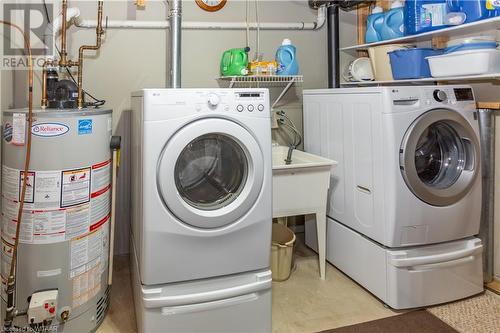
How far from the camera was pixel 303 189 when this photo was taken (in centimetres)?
214

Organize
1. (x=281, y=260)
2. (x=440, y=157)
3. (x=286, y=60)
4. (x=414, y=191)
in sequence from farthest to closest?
1. (x=286, y=60)
2. (x=281, y=260)
3. (x=440, y=157)
4. (x=414, y=191)

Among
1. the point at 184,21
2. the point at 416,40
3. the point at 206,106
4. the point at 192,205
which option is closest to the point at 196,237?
the point at 192,205

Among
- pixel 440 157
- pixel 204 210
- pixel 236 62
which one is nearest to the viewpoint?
pixel 204 210

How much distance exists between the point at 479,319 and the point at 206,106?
167 cm

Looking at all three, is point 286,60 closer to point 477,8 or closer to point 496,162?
point 477,8

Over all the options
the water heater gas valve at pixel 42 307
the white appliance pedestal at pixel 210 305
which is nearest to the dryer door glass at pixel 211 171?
the white appliance pedestal at pixel 210 305

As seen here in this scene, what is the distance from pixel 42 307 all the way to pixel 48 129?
28.0 inches

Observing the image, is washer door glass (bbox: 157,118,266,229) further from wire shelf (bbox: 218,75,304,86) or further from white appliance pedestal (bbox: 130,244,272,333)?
wire shelf (bbox: 218,75,304,86)

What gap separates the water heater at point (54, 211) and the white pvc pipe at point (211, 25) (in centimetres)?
102

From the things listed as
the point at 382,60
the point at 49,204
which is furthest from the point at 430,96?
the point at 49,204

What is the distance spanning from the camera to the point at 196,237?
1.56 metres

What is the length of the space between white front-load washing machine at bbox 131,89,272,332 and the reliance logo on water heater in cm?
31

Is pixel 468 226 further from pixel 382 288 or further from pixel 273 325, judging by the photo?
pixel 273 325

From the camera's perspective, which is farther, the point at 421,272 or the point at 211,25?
the point at 211,25
